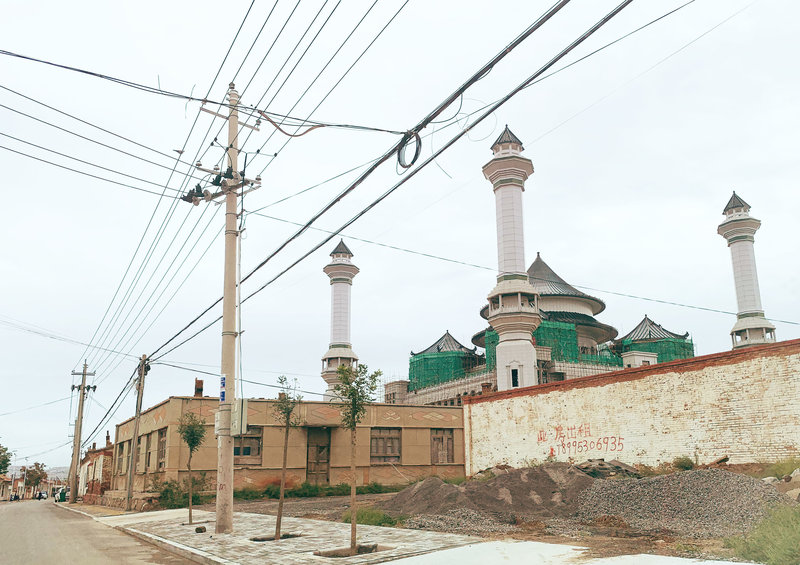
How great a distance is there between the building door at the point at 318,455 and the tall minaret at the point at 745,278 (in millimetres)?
38969

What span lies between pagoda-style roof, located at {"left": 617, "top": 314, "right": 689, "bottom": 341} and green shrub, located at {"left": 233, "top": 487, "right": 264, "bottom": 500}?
5434cm

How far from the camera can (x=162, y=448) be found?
33.7 meters

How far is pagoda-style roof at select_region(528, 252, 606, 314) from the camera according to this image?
7075cm

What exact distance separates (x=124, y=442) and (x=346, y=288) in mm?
28065

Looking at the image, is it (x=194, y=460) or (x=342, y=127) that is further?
(x=194, y=460)

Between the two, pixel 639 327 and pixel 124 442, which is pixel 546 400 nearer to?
pixel 124 442

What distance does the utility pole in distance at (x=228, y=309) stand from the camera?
1562 centimetres

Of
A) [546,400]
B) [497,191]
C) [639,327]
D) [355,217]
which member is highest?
[497,191]

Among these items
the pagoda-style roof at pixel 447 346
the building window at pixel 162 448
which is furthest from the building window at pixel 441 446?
the pagoda-style roof at pixel 447 346

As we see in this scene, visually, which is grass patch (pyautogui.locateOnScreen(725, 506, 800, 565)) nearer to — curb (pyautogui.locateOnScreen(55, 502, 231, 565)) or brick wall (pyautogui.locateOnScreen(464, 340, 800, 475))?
brick wall (pyautogui.locateOnScreen(464, 340, 800, 475))

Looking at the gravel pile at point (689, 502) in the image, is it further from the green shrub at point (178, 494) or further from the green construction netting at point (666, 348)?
the green construction netting at point (666, 348)

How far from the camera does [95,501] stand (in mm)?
47344

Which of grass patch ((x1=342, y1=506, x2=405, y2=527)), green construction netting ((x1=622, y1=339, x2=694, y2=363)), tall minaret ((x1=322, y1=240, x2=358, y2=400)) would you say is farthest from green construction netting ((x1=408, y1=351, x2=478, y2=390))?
grass patch ((x1=342, y1=506, x2=405, y2=527))

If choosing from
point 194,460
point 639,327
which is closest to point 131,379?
point 194,460
